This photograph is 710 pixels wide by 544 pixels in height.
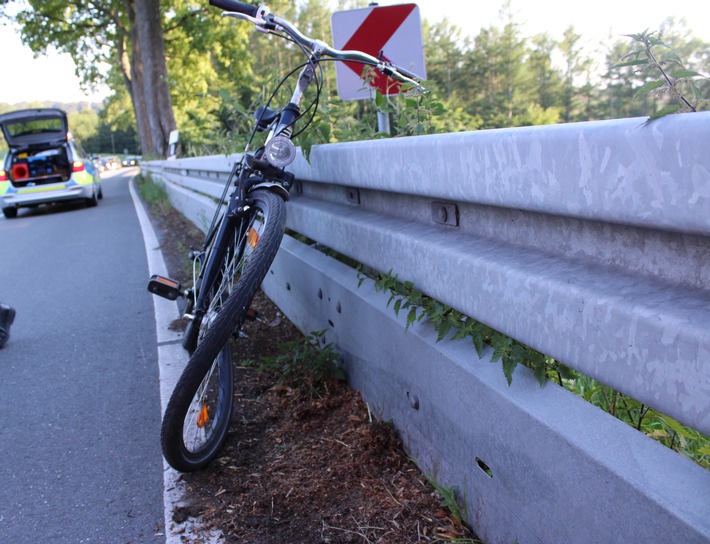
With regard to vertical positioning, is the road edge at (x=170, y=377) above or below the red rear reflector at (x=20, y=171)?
below

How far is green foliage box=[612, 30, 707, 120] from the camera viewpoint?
151 cm

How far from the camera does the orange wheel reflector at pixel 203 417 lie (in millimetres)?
2834

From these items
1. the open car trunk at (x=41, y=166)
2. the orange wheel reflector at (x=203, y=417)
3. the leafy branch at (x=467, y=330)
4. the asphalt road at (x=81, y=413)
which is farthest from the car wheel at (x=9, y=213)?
the leafy branch at (x=467, y=330)

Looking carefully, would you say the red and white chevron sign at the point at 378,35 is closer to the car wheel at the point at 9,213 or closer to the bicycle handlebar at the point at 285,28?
the bicycle handlebar at the point at 285,28

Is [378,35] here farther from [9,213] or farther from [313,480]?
[9,213]

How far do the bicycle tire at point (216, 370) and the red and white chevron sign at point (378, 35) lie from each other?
2761 mm

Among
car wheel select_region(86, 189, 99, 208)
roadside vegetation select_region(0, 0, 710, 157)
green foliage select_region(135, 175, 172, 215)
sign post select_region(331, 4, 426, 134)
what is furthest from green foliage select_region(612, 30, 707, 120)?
car wheel select_region(86, 189, 99, 208)

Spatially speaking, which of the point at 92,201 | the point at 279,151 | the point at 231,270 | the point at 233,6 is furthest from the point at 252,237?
the point at 92,201

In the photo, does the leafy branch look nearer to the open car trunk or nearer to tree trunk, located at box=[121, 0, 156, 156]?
the open car trunk

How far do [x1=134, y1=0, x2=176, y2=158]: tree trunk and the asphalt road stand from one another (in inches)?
676

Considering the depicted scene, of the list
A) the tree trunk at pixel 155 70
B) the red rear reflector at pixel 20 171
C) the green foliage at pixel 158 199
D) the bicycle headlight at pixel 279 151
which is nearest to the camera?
the bicycle headlight at pixel 279 151

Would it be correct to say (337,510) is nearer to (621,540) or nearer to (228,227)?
(621,540)

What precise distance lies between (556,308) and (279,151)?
1.95 metres

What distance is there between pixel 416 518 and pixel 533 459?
0.70 m
